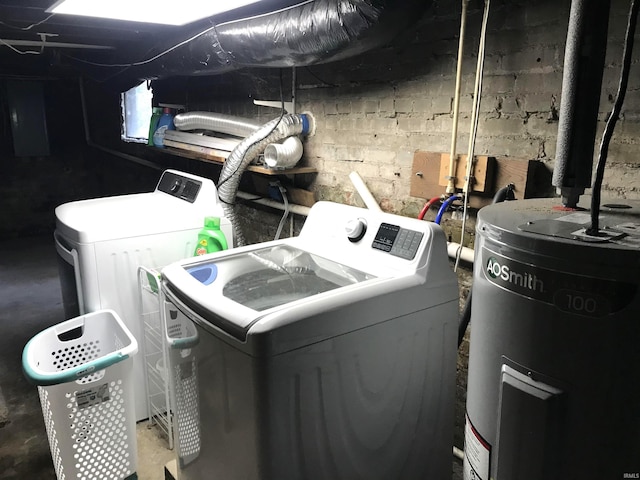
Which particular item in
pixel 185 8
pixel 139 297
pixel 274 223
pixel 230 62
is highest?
pixel 185 8

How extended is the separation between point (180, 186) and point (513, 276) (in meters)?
2.26

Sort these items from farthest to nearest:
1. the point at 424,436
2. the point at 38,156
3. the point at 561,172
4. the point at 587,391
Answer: the point at 38,156 < the point at 424,436 < the point at 561,172 < the point at 587,391

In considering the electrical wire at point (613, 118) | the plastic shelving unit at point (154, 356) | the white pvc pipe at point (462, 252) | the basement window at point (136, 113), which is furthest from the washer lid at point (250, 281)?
the basement window at point (136, 113)

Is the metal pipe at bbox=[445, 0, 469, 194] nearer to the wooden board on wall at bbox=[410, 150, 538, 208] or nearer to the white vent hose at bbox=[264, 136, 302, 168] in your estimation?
the wooden board on wall at bbox=[410, 150, 538, 208]

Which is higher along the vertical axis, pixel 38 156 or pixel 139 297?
pixel 38 156

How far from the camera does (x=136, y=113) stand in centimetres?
536

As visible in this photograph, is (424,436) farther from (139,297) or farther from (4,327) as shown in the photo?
(4,327)

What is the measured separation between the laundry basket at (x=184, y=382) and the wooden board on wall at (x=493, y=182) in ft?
3.55

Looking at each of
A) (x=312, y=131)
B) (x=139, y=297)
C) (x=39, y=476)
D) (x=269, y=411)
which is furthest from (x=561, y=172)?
(x=39, y=476)

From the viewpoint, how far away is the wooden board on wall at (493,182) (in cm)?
168

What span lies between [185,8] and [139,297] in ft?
4.63

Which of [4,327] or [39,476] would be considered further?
[4,327]

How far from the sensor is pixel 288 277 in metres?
1.66

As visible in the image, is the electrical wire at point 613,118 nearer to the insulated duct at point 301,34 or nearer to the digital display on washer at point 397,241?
the digital display on washer at point 397,241
